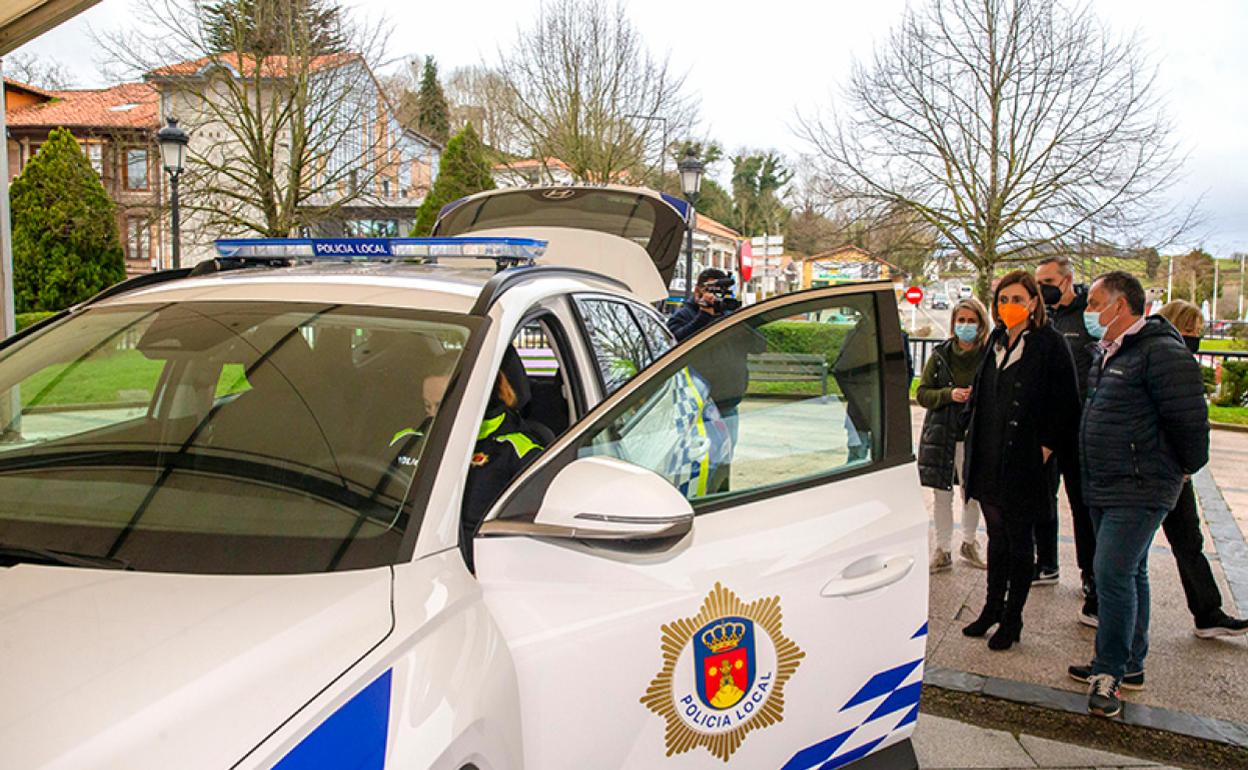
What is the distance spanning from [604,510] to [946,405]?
14.6 ft

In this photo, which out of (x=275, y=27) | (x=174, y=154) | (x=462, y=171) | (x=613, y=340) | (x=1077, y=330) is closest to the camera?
(x=613, y=340)

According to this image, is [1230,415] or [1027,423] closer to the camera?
[1027,423]

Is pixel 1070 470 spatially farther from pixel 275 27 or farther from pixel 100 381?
pixel 275 27

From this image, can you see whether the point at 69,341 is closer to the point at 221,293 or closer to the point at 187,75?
the point at 221,293

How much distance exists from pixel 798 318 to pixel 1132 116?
67.7 feet

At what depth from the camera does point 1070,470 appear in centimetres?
519

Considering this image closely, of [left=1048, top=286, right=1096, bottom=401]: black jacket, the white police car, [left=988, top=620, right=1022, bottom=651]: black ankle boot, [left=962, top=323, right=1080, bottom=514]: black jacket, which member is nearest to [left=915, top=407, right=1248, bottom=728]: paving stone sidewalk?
[left=988, top=620, right=1022, bottom=651]: black ankle boot

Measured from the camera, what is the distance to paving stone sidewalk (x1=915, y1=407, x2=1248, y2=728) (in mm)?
4215

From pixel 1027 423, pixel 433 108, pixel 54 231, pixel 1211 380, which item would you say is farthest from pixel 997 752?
pixel 433 108

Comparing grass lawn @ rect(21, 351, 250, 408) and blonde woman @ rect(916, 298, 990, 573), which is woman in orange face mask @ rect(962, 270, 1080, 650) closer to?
blonde woman @ rect(916, 298, 990, 573)

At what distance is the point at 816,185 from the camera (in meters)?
23.0

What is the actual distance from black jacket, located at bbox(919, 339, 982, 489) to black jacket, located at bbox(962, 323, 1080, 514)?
95cm

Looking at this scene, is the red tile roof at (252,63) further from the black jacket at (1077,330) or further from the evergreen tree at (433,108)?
the evergreen tree at (433,108)

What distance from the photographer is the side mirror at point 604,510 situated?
180 centimetres
